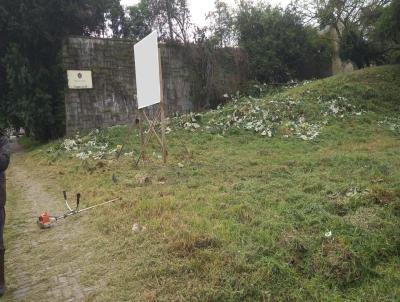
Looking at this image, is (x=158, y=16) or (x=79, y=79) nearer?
(x=79, y=79)

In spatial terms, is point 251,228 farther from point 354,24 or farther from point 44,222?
point 354,24

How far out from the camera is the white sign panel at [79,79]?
554 inches

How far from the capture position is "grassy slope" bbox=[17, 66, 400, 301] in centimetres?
311

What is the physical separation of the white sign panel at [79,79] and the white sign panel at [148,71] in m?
6.76

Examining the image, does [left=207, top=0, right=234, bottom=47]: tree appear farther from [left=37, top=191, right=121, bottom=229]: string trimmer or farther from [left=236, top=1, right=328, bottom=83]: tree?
[left=37, top=191, right=121, bottom=229]: string trimmer

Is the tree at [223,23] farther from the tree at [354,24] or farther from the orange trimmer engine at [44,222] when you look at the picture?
the orange trimmer engine at [44,222]

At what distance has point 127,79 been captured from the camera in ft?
50.9

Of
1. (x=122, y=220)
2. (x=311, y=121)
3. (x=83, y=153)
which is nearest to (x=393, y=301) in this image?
(x=122, y=220)

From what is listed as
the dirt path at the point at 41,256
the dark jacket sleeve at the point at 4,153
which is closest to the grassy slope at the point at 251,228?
the dirt path at the point at 41,256

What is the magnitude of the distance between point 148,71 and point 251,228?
188 inches

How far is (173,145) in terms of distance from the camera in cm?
1033

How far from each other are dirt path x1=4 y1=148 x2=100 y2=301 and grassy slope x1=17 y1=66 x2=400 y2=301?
0.20m

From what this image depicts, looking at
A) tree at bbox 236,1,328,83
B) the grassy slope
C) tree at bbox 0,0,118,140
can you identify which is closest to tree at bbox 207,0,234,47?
tree at bbox 236,1,328,83

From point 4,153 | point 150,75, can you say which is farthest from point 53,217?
point 150,75
